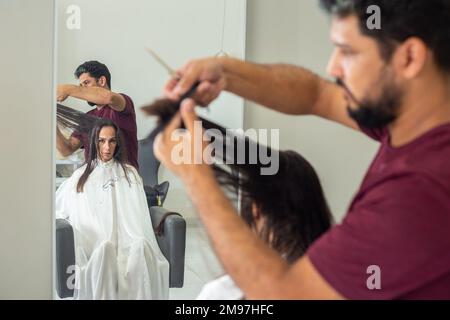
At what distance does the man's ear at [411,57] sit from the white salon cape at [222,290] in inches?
20.2

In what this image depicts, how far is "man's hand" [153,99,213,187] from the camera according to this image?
871mm

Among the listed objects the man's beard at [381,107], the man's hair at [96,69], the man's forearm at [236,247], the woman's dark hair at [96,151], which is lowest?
the man's forearm at [236,247]

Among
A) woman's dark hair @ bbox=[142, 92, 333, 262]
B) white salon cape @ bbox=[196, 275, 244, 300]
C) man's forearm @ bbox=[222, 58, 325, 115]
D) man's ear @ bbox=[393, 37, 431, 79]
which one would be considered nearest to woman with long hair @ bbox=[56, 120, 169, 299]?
white salon cape @ bbox=[196, 275, 244, 300]

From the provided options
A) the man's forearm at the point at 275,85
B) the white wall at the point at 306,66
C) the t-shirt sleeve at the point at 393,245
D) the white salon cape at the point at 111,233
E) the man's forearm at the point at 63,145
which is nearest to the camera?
the t-shirt sleeve at the point at 393,245

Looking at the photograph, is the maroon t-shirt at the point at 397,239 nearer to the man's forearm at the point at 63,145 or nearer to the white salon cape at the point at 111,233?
the white salon cape at the point at 111,233

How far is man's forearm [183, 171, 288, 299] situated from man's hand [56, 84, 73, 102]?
89 cm

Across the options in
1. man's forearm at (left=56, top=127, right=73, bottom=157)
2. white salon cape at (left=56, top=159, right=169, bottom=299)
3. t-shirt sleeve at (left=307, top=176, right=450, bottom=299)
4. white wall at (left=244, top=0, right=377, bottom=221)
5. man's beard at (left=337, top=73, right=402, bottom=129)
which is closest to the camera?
t-shirt sleeve at (left=307, top=176, right=450, bottom=299)

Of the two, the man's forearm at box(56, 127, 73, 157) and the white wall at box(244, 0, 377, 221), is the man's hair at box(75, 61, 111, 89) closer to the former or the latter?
the man's forearm at box(56, 127, 73, 157)

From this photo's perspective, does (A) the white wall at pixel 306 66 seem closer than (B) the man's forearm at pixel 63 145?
Yes

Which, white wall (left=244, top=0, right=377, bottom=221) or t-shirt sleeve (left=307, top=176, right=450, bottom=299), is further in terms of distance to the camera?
white wall (left=244, top=0, right=377, bottom=221)

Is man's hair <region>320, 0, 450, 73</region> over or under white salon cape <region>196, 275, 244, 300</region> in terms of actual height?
over

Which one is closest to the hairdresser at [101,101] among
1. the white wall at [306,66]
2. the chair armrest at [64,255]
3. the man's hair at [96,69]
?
the man's hair at [96,69]

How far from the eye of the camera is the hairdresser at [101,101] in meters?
1.55
